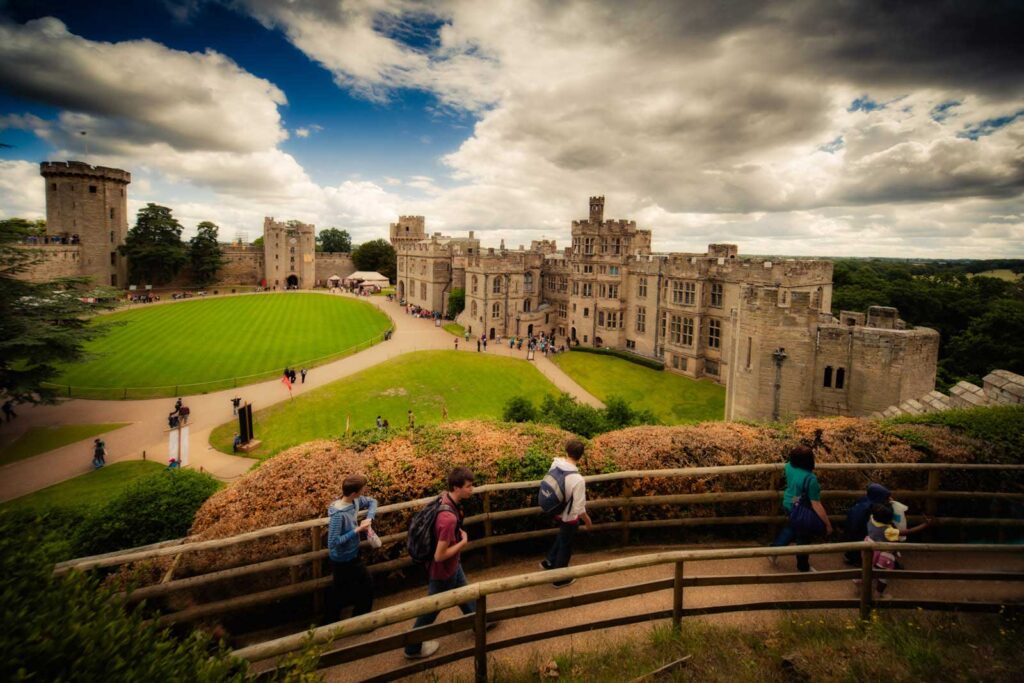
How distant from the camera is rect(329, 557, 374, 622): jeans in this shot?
5.82 meters

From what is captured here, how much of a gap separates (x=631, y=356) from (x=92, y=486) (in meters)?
37.4

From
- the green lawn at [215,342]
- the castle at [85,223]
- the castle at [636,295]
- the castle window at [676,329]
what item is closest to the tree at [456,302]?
the castle at [636,295]

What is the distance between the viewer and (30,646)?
8.41ft

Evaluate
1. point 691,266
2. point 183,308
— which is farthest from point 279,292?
point 691,266

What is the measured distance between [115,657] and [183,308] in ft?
228

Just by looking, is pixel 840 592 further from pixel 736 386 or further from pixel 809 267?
pixel 809 267

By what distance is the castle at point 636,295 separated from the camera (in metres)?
20.5

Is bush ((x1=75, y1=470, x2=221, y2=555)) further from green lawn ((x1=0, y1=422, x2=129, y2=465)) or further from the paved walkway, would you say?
green lawn ((x1=0, y1=422, x2=129, y2=465))

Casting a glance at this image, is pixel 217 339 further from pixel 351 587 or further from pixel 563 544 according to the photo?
pixel 563 544

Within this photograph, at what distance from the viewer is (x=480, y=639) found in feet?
14.5

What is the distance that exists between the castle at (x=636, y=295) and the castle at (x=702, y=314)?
7 cm

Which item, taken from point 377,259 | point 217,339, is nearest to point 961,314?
point 217,339

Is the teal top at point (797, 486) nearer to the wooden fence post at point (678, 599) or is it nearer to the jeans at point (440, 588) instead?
the wooden fence post at point (678, 599)

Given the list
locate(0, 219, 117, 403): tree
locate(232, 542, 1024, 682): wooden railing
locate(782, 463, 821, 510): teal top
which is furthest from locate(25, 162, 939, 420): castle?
locate(232, 542, 1024, 682): wooden railing
